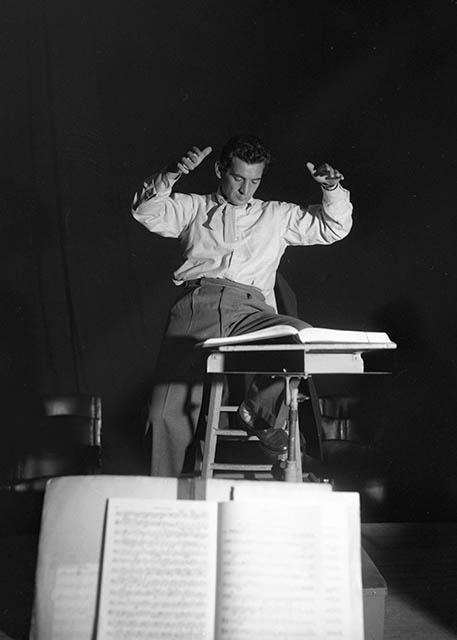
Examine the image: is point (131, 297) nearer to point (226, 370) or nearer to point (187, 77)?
point (187, 77)

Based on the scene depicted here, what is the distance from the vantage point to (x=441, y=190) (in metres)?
3.01

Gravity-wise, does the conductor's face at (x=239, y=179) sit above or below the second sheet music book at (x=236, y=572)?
above

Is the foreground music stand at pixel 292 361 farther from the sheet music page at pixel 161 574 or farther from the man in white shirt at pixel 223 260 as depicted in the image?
the sheet music page at pixel 161 574

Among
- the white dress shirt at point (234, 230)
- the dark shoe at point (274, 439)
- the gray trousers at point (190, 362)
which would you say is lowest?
the dark shoe at point (274, 439)

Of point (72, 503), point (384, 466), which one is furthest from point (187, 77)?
point (72, 503)

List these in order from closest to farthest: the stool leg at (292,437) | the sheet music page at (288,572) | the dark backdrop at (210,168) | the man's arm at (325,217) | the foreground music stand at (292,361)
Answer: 1. the sheet music page at (288,572)
2. the foreground music stand at (292,361)
3. the stool leg at (292,437)
4. the man's arm at (325,217)
5. the dark backdrop at (210,168)

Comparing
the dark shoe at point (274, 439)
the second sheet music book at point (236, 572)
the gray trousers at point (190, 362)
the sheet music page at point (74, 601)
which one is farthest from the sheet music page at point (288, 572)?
the gray trousers at point (190, 362)

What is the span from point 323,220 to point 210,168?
1.54 meters

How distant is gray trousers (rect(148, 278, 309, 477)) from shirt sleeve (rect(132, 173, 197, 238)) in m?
0.22

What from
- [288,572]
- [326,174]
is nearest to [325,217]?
[326,174]

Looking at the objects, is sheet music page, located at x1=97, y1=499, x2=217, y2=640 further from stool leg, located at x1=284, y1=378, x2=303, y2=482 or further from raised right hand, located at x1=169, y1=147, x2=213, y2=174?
raised right hand, located at x1=169, y1=147, x2=213, y2=174

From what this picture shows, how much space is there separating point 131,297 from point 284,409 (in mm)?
1619

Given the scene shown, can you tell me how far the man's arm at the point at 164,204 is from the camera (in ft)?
5.93

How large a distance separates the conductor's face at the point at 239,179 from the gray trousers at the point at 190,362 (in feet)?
0.96
